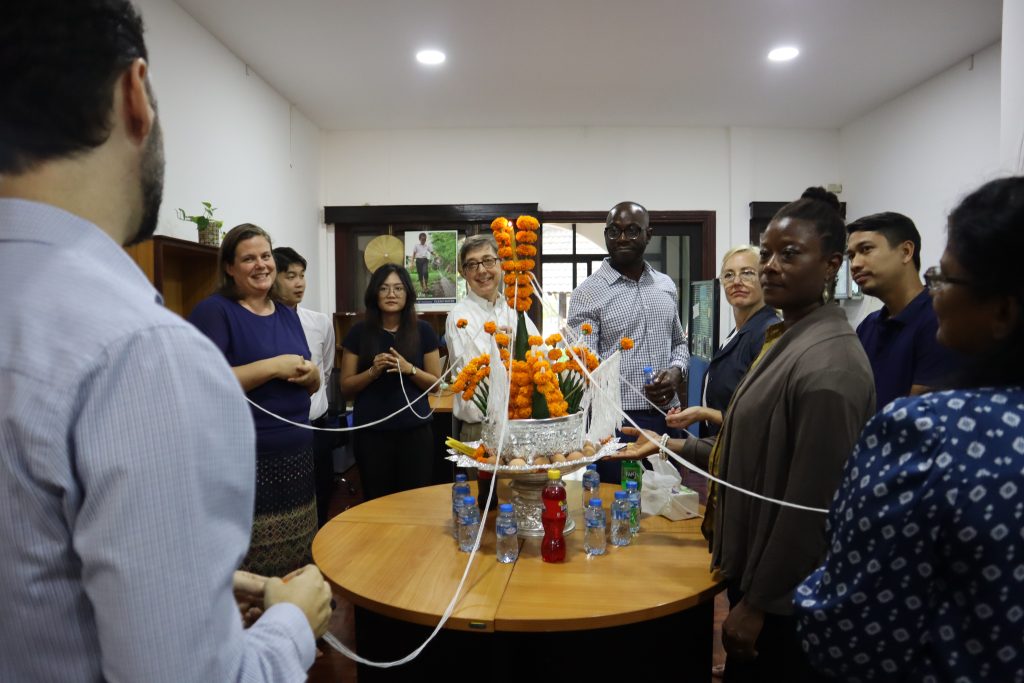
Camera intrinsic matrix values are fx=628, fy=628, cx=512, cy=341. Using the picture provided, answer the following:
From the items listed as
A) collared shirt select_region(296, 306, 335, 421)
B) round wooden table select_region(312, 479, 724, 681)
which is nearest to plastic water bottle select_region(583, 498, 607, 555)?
round wooden table select_region(312, 479, 724, 681)

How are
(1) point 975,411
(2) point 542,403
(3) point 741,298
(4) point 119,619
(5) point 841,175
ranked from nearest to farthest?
(4) point 119,619 < (1) point 975,411 < (2) point 542,403 < (3) point 741,298 < (5) point 841,175

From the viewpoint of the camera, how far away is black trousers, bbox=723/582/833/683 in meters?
1.32

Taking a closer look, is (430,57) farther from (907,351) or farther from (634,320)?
(907,351)

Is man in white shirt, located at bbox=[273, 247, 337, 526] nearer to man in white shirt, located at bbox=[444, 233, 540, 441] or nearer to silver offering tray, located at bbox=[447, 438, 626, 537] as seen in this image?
man in white shirt, located at bbox=[444, 233, 540, 441]

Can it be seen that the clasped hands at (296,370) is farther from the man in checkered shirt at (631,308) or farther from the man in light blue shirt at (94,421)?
the man in light blue shirt at (94,421)

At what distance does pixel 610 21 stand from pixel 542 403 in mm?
2871

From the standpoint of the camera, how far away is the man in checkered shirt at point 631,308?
2.75 meters

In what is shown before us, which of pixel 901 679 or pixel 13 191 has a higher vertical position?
pixel 13 191

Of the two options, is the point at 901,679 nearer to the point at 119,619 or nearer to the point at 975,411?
the point at 975,411

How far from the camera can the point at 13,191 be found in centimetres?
58

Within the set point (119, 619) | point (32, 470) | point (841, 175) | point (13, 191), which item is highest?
point (841, 175)

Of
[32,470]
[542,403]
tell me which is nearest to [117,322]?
[32,470]

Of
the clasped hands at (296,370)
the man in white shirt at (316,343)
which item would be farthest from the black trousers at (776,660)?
the man in white shirt at (316,343)

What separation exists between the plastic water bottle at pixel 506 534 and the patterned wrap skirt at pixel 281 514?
99 centimetres
